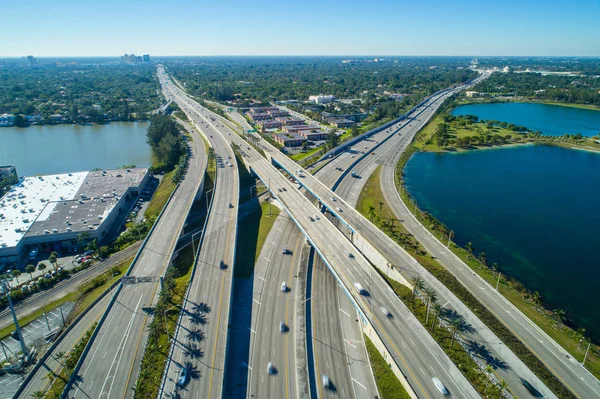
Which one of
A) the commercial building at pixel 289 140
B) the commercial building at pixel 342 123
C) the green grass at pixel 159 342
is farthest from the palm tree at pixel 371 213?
the commercial building at pixel 342 123

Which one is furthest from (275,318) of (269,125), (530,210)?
(269,125)

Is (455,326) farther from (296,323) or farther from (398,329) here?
(296,323)

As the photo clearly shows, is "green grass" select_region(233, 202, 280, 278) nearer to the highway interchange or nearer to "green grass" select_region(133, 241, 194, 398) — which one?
the highway interchange

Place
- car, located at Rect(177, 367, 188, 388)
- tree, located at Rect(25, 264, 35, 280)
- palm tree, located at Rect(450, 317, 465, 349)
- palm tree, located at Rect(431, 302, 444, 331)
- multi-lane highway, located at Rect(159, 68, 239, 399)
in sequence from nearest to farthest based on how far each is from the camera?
car, located at Rect(177, 367, 188, 388)
multi-lane highway, located at Rect(159, 68, 239, 399)
palm tree, located at Rect(450, 317, 465, 349)
palm tree, located at Rect(431, 302, 444, 331)
tree, located at Rect(25, 264, 35, 280)

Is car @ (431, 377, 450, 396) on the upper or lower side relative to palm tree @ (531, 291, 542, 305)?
upper

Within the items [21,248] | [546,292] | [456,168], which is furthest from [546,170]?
[21,248]

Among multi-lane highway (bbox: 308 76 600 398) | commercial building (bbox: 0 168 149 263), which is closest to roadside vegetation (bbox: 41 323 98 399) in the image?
commercial building (bbox: 0 168 149 263)

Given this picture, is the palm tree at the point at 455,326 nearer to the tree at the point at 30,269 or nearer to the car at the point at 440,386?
the car at the point at 440,386
